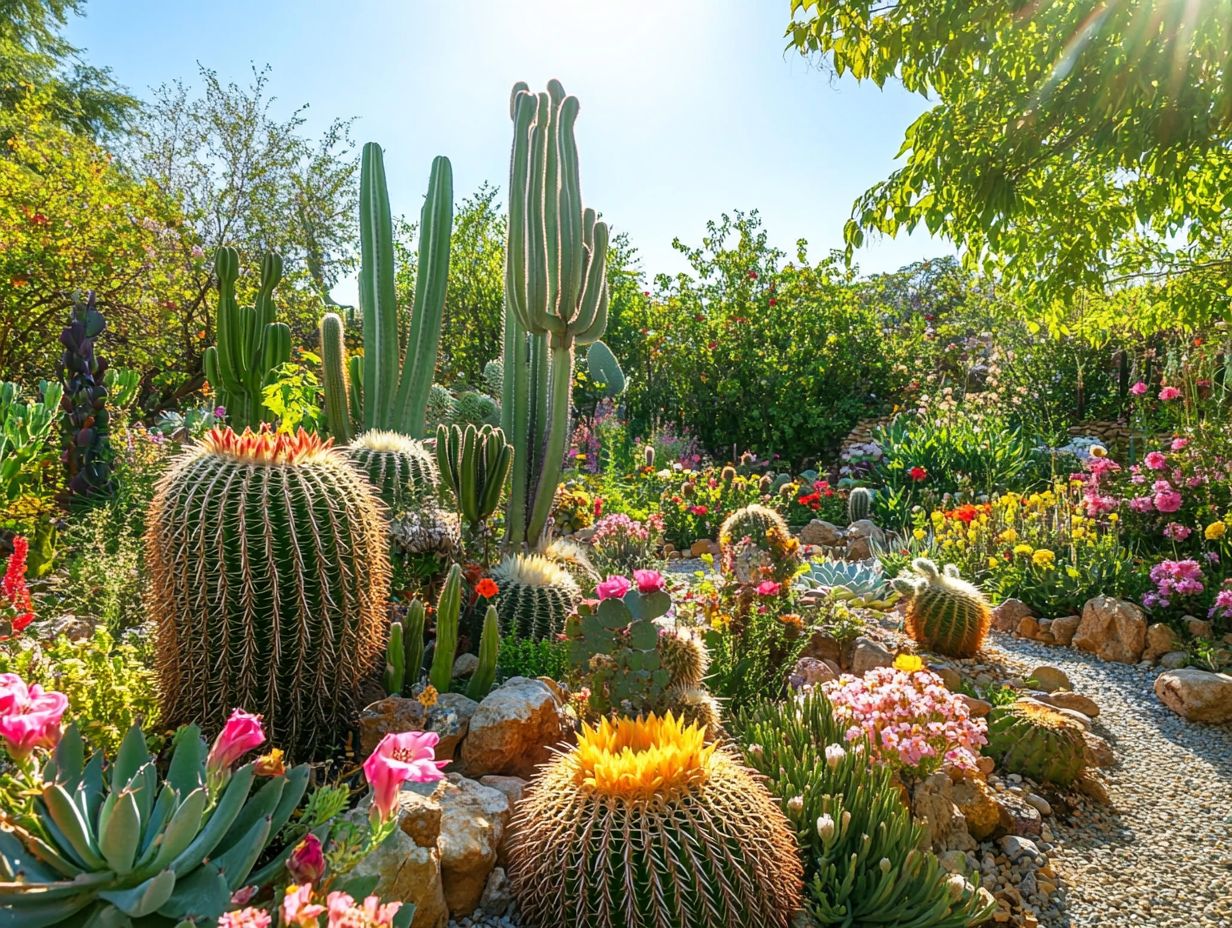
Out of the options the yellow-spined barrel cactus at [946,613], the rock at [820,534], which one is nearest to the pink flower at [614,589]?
the yellow-spined barrel cactus at [946,613]

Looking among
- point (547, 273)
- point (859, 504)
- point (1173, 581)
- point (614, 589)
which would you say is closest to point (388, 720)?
point (614, 589)

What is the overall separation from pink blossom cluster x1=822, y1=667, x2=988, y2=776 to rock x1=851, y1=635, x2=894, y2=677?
98 cm

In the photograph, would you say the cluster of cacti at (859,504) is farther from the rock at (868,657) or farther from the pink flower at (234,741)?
the pink flower at (234,741)

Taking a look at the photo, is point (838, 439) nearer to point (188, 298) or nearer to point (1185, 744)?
point (1185, 744)

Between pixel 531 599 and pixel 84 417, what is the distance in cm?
340

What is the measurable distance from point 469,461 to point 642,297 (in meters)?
9.00

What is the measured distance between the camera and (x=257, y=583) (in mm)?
2264

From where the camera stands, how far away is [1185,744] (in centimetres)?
356

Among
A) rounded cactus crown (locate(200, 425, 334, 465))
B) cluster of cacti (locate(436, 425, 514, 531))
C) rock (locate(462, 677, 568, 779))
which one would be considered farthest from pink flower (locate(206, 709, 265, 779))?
cluster of cacti (locate(436, 425, 514, 531))

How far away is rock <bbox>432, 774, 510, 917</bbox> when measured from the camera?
1.93 metres

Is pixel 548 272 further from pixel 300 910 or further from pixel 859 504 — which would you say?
pixel 859 504

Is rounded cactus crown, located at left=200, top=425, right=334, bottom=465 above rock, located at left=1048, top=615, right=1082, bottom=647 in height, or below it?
above

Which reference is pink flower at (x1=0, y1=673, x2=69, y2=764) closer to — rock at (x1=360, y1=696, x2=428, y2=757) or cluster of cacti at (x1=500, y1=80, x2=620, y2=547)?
rock at (x1=360, y1=696, x2=428, y2=757)

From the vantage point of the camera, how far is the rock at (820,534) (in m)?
6.95
